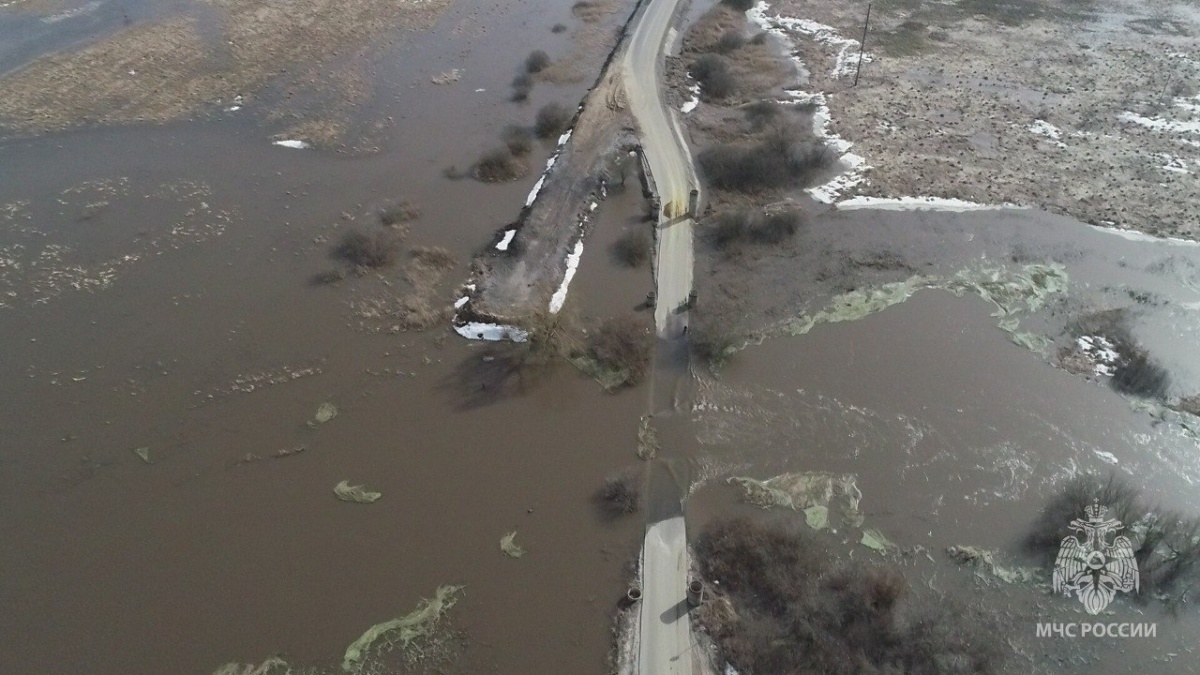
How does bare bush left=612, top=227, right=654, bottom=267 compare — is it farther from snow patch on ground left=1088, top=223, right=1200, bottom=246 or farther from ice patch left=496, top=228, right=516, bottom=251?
snow patch on ground left=1088, top=223, right=1200, bottom=246

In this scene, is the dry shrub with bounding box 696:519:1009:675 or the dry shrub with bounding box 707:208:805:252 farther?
the dry shrub with bounding box 707:208:805:252

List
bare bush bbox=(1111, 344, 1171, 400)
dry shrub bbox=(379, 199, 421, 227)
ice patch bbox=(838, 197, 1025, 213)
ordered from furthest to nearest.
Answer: ice patch bbox=(838, 197, 1025, 213) → dry shrub bbox=(379, 199, 421, 227) → bare bush bbox=(1111, 344, 1171, 400)

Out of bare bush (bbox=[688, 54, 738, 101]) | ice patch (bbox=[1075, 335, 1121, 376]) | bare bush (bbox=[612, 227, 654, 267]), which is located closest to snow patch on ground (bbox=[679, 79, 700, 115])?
bare bush (bbox=[688, 54, 738, 101])

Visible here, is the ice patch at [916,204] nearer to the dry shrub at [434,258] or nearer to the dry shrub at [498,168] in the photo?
the dry shrub at [498,168]

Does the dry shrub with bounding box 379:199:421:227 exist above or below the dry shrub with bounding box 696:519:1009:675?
above

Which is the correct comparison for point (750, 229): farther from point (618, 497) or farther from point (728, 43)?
point (728, 43)

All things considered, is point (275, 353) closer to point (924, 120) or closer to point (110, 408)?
point (110, 408)
